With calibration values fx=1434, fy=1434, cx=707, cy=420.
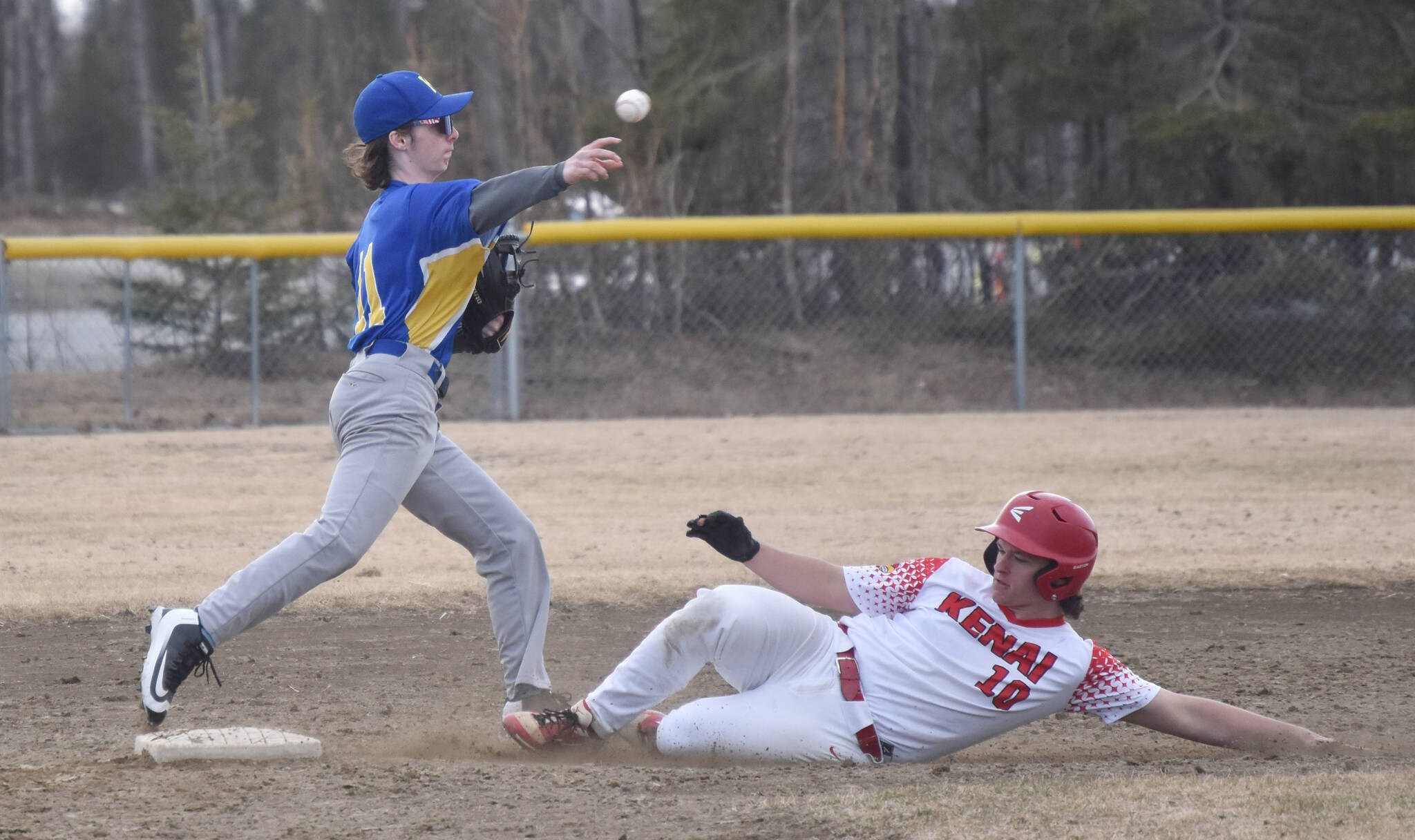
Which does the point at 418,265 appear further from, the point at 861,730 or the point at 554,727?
the point at 861,730

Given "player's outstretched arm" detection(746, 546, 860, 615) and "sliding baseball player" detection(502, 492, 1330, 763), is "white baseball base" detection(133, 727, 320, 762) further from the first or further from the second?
"player's outstretched arm" detection(746, 546, 860, 615)

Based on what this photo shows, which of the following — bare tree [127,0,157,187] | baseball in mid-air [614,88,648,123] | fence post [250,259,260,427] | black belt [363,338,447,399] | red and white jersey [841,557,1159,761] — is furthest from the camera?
bare tree [127,0,157,187]

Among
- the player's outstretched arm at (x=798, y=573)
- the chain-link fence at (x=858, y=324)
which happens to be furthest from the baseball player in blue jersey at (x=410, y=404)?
the chain-link fence at (x=858, y=324)

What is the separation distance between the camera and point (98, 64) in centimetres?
4100

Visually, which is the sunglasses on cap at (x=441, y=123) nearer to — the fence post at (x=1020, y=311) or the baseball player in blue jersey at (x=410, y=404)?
the baseball player in blue jersey at (x=410, y=404)

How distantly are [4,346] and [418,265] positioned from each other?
9.93m

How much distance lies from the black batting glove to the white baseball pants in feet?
0.43

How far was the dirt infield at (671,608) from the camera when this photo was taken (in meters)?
3.31

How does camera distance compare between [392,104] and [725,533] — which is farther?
[392,104]

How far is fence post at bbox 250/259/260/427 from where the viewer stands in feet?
41.0

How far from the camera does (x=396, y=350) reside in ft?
12.8

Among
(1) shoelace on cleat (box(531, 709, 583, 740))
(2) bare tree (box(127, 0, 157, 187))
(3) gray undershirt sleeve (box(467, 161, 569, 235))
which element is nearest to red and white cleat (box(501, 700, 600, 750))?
(1) shoelace on cleat (box(531, 709, 583, 740))

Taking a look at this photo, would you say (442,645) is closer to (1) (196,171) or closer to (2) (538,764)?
(2) (538,764)

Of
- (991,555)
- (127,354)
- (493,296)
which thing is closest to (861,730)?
(991,555)
